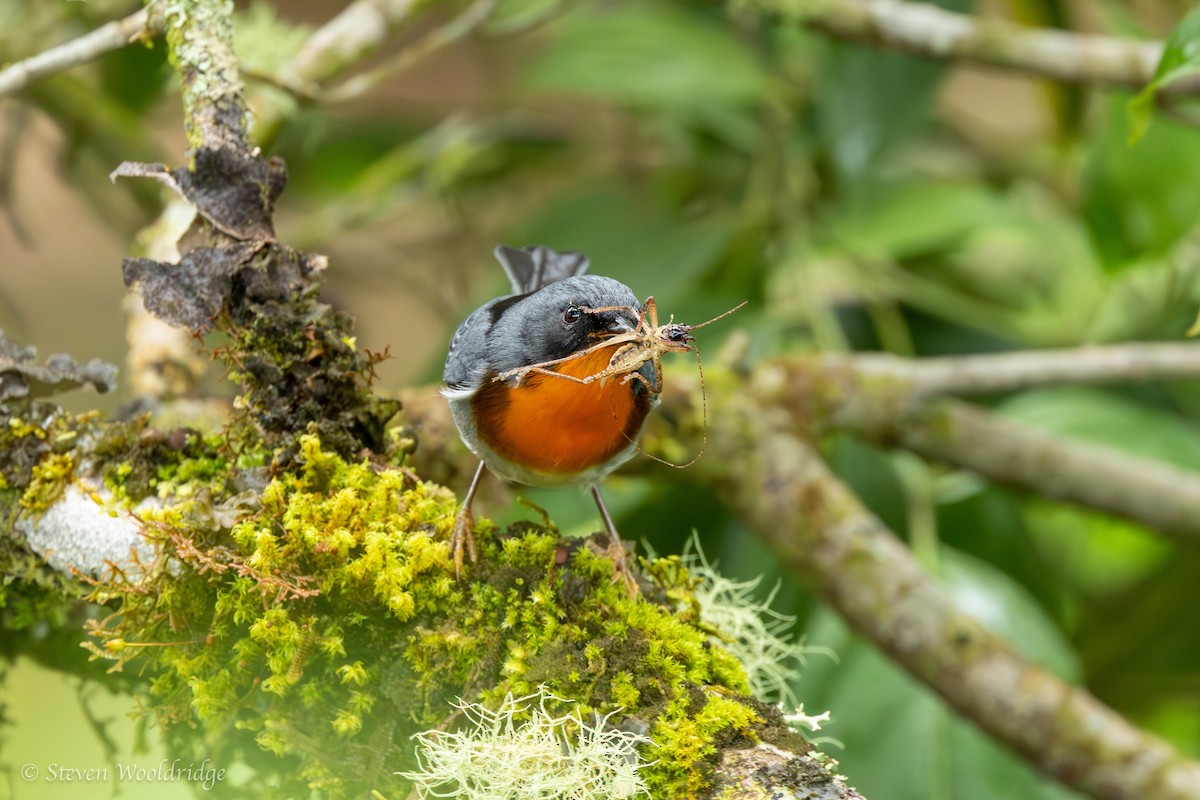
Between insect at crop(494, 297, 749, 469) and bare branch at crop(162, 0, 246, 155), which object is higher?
bare branch at crop(162, 0, 246, 155)

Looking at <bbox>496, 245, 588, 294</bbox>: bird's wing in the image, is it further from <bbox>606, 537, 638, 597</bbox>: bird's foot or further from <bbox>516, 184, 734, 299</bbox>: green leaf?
<bbox>516, 184, 734, 299</bbox>: green leaf

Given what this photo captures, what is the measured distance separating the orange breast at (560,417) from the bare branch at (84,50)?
2.54 feet

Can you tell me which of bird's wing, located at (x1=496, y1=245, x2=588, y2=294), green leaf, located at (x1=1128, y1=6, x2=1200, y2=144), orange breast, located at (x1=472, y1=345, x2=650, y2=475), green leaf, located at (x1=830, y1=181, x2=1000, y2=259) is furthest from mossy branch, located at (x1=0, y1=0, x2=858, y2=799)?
green leaf, located at (x1=830, y1=181, x2=1000, y2=259)

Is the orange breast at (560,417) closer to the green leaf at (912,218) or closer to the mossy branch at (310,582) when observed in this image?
the mossy branch at (310,582)

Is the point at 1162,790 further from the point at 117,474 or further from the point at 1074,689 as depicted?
the point at 117,474

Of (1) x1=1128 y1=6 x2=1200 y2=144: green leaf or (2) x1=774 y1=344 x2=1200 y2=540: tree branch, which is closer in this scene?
(1) x1=1128 y1=6 x2=1200 y2=144: green leaf

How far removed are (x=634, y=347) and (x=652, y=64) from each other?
8.34ft

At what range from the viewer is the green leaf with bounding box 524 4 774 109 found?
348cm

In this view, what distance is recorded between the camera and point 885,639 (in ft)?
6.77

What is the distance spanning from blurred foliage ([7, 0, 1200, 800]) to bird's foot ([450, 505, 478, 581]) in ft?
2.94

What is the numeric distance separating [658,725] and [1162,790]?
52.0 inches

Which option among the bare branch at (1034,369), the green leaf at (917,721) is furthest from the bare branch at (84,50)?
the green leaf at (917,721)

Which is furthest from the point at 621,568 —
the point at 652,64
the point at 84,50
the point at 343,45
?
the point at 652,64

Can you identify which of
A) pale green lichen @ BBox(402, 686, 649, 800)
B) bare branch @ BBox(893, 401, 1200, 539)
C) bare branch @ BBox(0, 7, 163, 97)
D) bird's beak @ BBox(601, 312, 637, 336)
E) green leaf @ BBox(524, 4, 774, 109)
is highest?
green leaf @ BBox(524, 4, 774, 109)
